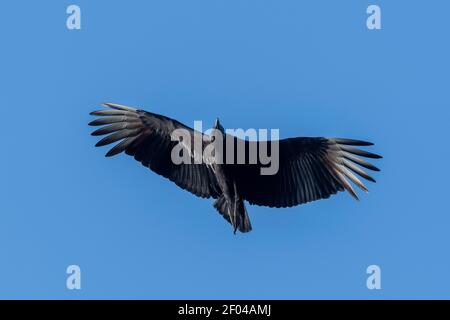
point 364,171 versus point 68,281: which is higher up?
point 364,171

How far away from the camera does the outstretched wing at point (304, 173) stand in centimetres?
2777

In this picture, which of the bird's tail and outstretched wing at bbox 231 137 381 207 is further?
outstretched wing at bbox 231 137 381 207

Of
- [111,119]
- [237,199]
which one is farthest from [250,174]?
[111,119]

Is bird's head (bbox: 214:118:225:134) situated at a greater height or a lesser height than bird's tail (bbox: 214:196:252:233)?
greater

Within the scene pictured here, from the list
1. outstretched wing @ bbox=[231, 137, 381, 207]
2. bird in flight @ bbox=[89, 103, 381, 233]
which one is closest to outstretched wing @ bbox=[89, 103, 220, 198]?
bird in flight @ bbox=[89, 103, 381, 233]

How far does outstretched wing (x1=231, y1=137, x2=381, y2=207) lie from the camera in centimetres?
2777

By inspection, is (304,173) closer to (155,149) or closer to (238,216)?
(238,216)

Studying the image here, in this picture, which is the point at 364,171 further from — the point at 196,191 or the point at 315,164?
the point at 196,191

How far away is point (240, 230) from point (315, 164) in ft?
5.86

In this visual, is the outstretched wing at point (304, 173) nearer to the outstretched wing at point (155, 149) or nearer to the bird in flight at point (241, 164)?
the bird in flight at point (241, 164)

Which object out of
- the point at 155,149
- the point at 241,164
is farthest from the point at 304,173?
the point at 155,149

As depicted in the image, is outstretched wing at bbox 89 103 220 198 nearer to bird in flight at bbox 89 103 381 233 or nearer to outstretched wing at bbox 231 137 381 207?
bird in flight at bbox 89 103 381 233

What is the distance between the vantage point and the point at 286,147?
2786cm

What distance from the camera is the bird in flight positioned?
27.7 metres
